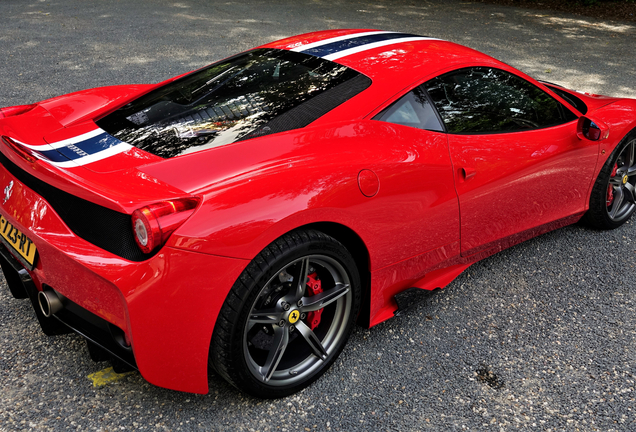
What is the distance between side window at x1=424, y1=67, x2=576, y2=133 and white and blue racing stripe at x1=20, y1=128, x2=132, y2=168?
4.84 ft

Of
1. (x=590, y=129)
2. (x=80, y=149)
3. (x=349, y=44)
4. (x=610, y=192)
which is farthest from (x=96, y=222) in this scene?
(x=610, y=192)

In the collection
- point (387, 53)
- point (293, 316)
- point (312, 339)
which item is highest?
point (387, 53)

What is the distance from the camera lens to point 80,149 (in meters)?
2.20

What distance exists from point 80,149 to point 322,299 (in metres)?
1.16

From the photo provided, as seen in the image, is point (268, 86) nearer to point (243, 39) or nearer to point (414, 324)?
point (414, 324)

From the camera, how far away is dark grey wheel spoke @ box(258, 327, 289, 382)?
7.37 feet

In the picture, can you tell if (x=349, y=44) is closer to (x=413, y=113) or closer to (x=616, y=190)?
(x=413, y=113)

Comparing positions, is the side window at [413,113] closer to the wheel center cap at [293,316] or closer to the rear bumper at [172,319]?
the wheel center cap at [293,316]

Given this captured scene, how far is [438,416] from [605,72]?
712 cm

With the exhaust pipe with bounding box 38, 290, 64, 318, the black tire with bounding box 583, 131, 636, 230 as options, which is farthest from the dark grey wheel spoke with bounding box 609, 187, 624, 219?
the exhaust pipe with bounding box 38, 290, 64, 318

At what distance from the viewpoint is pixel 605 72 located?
7.75 meters

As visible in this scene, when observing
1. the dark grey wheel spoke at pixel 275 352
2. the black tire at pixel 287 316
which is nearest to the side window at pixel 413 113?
the black tire at pixel 287 316

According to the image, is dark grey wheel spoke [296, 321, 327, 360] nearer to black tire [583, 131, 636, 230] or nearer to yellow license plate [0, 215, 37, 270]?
yellow license plate [0, 215, 37, 270]

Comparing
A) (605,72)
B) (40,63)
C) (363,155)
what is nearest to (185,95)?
(363,155)
